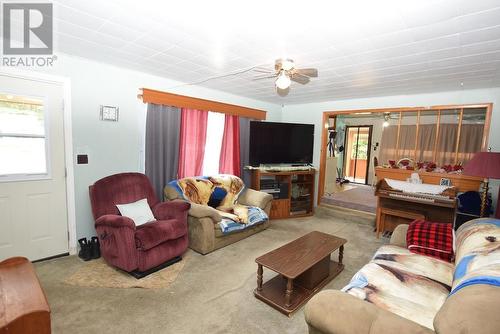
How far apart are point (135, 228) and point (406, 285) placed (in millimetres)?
2398

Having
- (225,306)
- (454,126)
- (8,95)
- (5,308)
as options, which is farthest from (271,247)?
(454,126)

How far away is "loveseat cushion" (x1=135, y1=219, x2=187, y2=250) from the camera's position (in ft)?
7.95

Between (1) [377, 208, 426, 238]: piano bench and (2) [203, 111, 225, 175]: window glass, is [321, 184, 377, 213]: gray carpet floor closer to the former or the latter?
(1) [377, 208, 426, 238]: piano bench

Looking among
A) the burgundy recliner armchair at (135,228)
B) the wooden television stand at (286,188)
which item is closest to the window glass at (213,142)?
the wooden television stand at (286,188)

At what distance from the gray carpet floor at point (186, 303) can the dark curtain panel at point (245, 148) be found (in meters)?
1.84

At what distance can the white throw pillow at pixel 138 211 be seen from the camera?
9.17ft

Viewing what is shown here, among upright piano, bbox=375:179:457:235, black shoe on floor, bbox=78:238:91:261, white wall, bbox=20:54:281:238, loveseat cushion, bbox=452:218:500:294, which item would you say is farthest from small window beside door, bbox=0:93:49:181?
upright piano, bbox=375:179:457:235

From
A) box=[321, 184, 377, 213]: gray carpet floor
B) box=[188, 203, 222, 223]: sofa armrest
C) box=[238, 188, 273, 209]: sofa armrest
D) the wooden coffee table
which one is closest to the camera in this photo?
the wooden coffee table

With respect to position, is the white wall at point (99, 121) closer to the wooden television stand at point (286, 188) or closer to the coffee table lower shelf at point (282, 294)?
the wooden television stand at point (286, 188)

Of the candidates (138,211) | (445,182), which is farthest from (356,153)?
(138,211)

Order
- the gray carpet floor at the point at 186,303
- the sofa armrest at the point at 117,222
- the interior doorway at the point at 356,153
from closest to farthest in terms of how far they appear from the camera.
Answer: the gray carpet floor at the point at 186,303 < the sofa armrest at the point at 117,222 < the interior doorway at the point at 356,153

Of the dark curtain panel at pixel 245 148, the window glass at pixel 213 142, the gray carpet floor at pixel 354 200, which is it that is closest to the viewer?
the window glass at pixel 213 142

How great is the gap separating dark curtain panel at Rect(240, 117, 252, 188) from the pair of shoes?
256 cm

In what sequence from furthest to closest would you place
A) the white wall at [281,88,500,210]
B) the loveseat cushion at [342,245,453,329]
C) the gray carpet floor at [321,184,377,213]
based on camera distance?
1. the gray carpet floor at [321,184,377,213]
2. the white wall at [281,88,500,210]
3. the loveseat cushion at [342,245,453,329]
